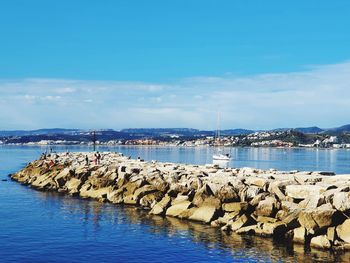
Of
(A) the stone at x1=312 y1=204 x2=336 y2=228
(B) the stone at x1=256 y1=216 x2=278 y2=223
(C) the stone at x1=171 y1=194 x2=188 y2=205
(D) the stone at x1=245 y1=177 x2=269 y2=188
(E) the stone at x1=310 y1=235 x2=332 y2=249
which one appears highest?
(D) the stone at x1=245 y1=177 x2=269 y2=188

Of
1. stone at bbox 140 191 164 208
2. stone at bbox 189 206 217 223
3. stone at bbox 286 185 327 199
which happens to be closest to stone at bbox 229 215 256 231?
stone at bbox 189 206 217 223

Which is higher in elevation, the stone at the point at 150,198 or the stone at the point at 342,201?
the stone at the point at 342,201

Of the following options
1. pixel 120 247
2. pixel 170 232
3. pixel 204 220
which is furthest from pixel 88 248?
pixel 204 220

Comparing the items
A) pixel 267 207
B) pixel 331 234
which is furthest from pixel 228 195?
pixel 331 234

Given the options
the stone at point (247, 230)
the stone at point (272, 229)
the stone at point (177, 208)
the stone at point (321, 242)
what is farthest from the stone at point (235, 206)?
the stone at point (321, 242)

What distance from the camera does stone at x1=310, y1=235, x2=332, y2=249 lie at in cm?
2688

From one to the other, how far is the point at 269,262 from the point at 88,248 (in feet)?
31.5

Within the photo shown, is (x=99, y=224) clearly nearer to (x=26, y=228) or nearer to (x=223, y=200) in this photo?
(x=26, y=228)

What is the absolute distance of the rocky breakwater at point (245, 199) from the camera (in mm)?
27797

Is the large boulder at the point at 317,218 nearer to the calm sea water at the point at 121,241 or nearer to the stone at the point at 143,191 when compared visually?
the calm sea water at the point at 121,241

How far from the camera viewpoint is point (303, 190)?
104ft

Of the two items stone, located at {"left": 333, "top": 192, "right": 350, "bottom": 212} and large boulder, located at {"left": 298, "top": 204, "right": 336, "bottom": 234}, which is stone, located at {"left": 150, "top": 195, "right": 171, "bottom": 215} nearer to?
large boulder, located at {"left": 298, "top": 204, "right": 336, "bottom": 234}

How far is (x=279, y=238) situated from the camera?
→ 29078mm

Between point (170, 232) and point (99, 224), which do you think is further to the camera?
point (99, 224)
